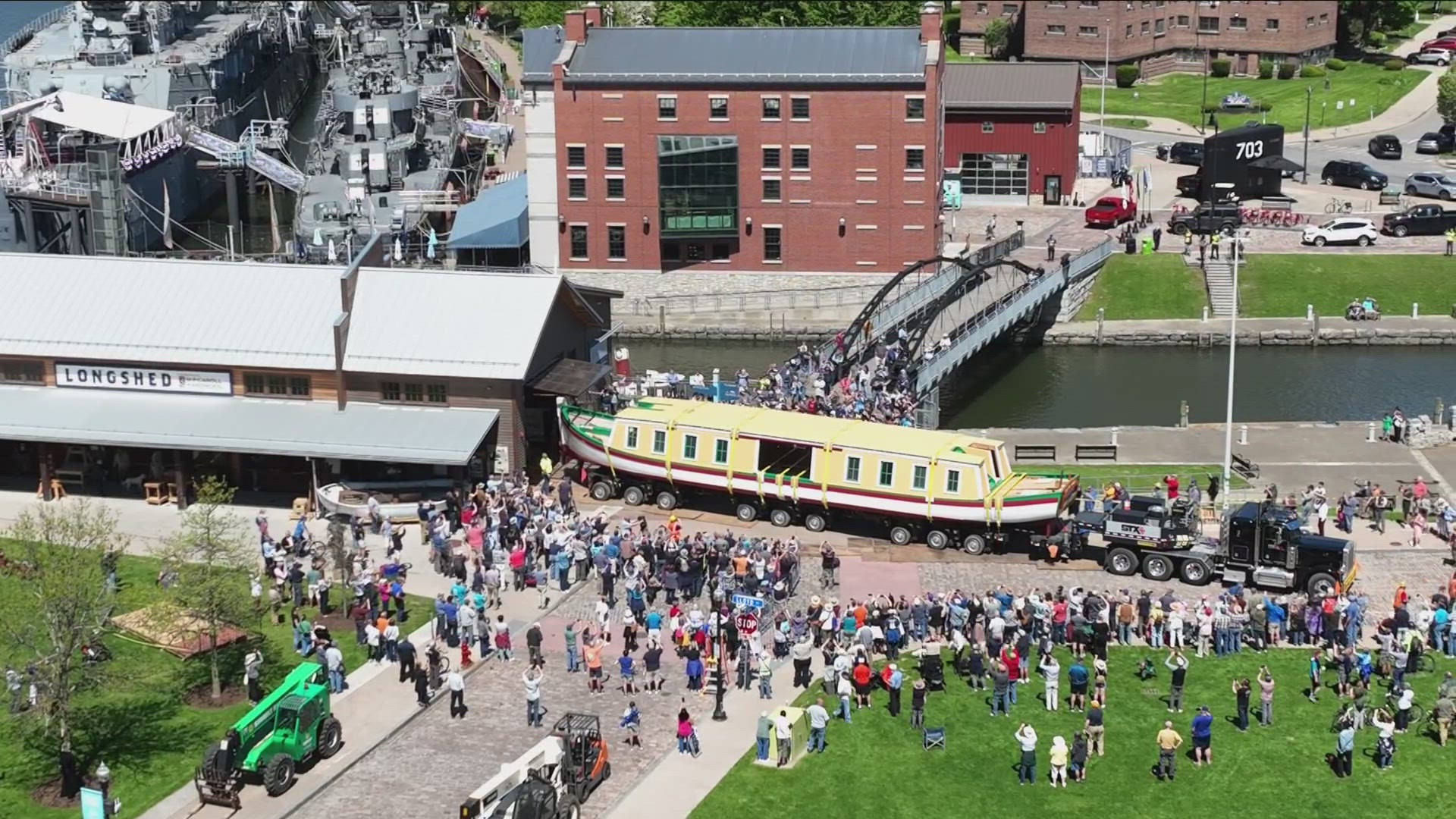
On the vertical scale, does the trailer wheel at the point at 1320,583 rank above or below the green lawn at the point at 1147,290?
below

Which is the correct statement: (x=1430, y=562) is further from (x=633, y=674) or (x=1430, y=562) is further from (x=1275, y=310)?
(x=1275, y=310)

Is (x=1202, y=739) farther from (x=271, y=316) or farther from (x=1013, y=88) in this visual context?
(x=1013, y=88)

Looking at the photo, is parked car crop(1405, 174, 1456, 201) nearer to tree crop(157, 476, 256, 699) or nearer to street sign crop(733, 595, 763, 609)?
street sign crop(733, 595, 763, 609)

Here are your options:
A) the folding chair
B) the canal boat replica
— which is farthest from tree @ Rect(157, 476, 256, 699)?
the folding chair

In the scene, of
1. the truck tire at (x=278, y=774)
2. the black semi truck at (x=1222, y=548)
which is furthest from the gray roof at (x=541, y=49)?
the truck tire at (x=278, y=774)

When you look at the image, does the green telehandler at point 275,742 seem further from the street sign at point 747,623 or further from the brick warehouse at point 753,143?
the brick warehouse at point 753,143

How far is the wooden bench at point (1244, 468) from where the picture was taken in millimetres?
64750

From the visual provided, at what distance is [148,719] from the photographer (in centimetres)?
4731

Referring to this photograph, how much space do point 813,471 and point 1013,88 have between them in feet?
167

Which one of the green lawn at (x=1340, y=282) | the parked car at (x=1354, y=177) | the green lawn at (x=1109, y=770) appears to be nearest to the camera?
the green lawn at (x=1109, y=770)

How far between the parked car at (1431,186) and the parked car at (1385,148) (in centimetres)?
918

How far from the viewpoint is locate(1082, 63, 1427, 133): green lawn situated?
126 meters

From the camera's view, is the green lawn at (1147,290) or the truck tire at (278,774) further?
the green lawn at (1147,290)

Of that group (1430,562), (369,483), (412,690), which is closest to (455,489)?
(369,483)
